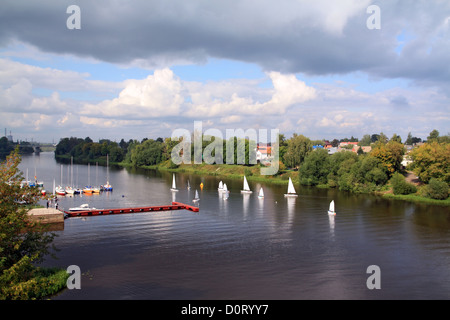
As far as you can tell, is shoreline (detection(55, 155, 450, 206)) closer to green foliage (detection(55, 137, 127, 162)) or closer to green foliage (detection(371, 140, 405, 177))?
green foliage (detection(371, 140, 405, 177))

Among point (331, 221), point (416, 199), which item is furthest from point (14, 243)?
point (416, 199)

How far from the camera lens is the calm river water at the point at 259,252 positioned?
21203mm

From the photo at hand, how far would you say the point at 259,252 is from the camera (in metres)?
28.1

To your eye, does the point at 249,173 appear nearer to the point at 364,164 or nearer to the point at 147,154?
the point at 364,164

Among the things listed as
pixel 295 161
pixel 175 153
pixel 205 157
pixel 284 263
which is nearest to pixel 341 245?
pixel 284 263

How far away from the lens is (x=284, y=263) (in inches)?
1009

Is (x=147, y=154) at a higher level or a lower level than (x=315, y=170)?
higher

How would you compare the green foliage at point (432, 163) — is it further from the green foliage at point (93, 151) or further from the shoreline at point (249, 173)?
the green foliage at point (93, 151)

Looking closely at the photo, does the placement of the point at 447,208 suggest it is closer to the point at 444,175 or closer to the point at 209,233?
the point at 444,175

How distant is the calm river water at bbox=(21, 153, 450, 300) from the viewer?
2120 centimetres

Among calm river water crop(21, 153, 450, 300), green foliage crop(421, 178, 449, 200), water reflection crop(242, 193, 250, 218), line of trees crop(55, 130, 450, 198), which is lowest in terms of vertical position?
calm river water crop(21, 153, 450, 300)

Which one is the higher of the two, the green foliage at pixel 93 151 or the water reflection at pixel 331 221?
the green foliage at pixel 93 151

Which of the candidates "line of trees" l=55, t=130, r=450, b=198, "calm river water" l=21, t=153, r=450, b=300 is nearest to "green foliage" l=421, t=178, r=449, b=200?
"line of trees" l=55, t=130, r=450, b=198

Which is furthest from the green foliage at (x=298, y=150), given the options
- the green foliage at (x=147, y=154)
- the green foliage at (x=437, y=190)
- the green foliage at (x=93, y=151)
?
the green foliage at (x=93, y=151)
